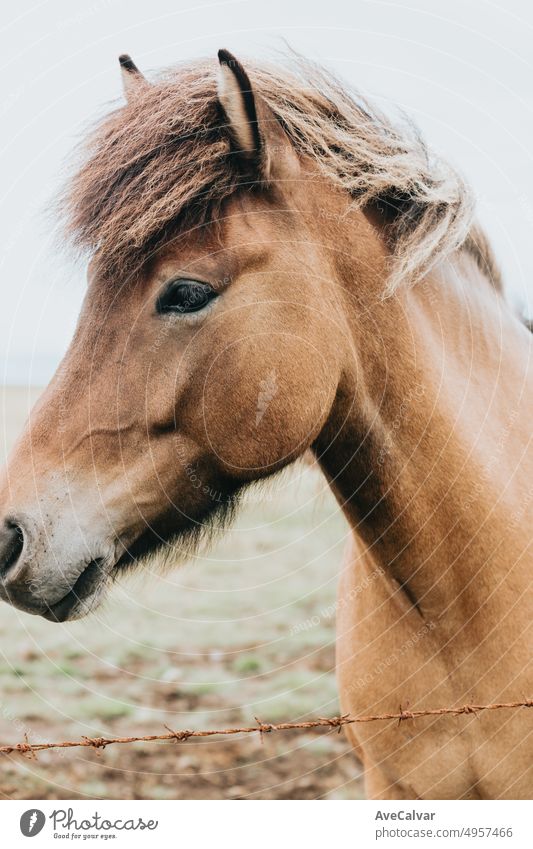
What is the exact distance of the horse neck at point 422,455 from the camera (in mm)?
2283

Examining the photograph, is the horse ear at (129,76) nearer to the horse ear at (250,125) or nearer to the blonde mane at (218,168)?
the blonde mane at (218,168)

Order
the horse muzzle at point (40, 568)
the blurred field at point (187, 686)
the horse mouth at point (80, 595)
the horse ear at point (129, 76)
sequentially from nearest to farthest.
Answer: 1. the horse muzzle at point (40, 568)
2. the horse mouth at point (80, 595)
3. the horse ear at point (129, 76)
4. the blurred field at point (187, 686)

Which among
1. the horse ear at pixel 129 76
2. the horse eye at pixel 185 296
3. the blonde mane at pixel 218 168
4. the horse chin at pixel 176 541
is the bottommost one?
the horse chin at pixel 176 541

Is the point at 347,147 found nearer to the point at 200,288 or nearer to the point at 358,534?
the point at 200,288

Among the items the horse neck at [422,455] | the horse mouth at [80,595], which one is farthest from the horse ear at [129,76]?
the horse mouth at [80,595]

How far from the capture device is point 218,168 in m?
2.19

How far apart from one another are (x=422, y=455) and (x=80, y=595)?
1.06 meters
